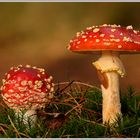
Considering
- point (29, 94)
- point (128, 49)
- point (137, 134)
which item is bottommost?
point (137, 134)

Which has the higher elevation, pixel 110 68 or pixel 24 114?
pixel 110 68

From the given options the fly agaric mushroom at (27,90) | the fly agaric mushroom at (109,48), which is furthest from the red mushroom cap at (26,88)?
the fly agaric mushroom at (109,48)

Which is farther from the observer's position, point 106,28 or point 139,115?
point 139,115

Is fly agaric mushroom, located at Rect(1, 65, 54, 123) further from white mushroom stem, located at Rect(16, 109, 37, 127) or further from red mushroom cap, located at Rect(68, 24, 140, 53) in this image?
red mushroom cap, located at Rect(68, 24, 140, 53)

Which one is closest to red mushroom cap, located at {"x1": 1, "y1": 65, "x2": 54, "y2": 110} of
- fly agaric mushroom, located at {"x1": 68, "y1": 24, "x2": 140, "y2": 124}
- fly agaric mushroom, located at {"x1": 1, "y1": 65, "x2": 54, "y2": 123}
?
fly agaric mushroom, located at {"x1": 1, "y1": 65, "x2": 54, "y2": 123}

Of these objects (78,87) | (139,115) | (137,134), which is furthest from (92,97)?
(137,134)

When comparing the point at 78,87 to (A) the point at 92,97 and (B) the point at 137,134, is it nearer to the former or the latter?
(A) the point at 92,97

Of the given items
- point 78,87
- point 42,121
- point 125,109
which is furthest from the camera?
point 78,87
